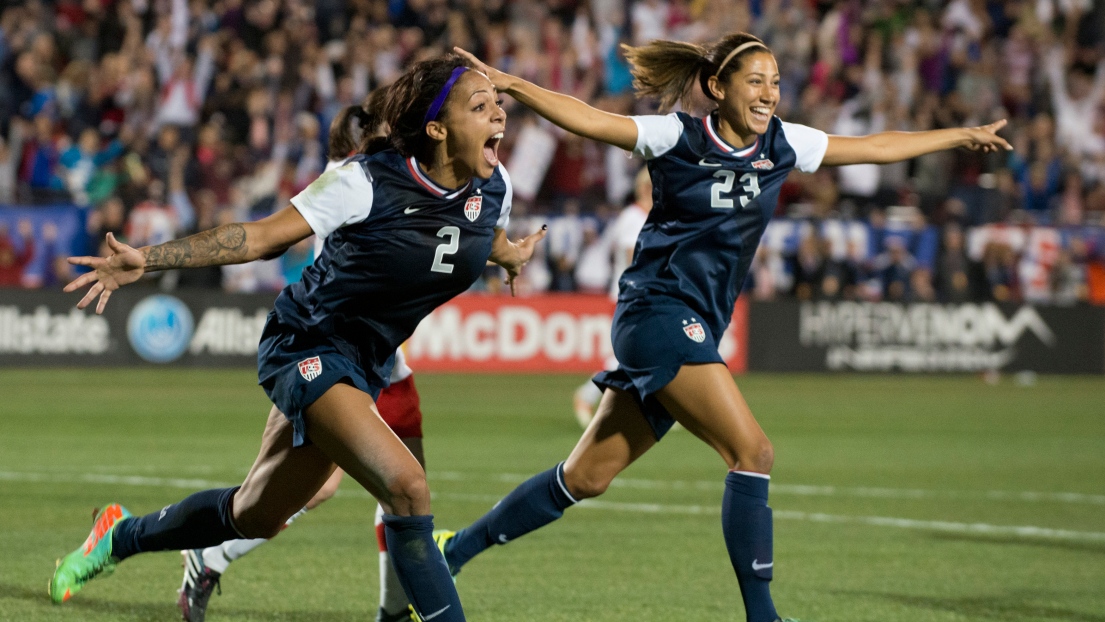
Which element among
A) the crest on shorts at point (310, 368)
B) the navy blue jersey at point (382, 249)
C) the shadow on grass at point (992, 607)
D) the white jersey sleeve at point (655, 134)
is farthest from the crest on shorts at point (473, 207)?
the shadow on grass at point (992, 607)

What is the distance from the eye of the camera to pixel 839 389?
1959 cm

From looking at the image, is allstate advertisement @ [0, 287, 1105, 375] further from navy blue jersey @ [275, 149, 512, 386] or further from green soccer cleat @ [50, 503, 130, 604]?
navy blue jersey @ [275, 149, 512, 386]

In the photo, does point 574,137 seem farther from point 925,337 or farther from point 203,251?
point 203,251

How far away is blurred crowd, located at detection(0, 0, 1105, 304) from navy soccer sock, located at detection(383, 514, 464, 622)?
50.3 feet

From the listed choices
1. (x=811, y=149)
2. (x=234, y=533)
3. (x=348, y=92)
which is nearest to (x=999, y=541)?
(x=811, y=149)

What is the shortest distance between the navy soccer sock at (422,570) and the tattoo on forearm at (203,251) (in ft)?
3.25

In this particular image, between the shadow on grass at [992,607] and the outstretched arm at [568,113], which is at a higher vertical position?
the outstretched arm at [568,113]

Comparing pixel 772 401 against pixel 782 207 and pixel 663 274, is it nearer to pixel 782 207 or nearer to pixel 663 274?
pixel 782 207

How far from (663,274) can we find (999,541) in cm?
354

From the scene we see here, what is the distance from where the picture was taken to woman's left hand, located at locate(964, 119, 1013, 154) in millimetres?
6480

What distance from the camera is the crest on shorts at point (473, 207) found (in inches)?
202

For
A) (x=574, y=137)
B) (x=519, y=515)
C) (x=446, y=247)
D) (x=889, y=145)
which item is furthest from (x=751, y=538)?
(x=574, y=137)

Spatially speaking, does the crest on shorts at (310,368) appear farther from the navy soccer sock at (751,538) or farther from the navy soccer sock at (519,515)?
the navy soccer sock at (751,538)

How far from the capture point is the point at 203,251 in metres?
4.63
